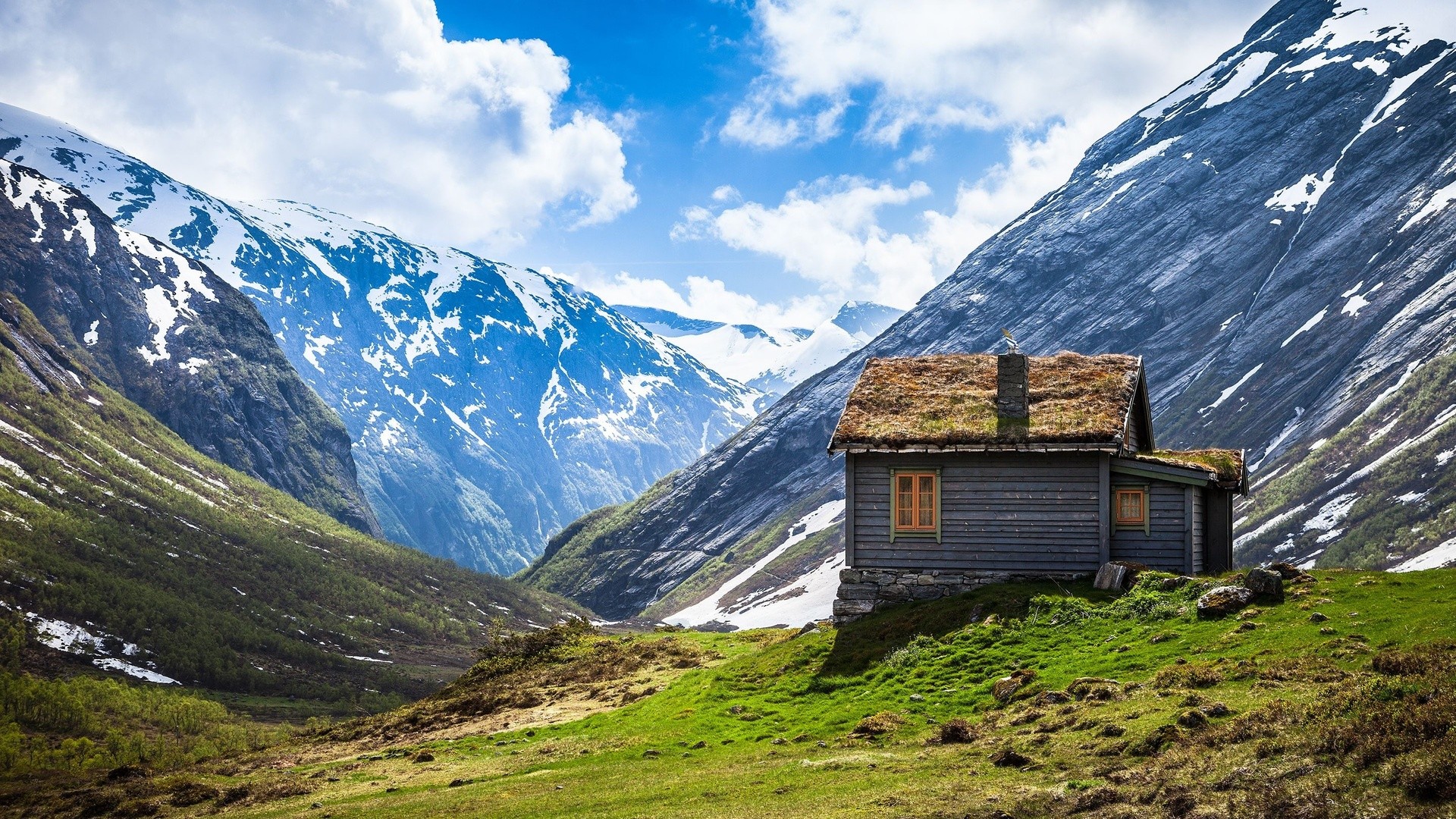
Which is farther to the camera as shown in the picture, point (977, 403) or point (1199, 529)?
point (977, 403)

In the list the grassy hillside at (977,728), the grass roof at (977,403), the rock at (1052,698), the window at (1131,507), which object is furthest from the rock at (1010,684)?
the grass roof at (977,403)

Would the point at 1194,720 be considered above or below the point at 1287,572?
below

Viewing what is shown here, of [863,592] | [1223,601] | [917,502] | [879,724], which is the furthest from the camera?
[863,592]

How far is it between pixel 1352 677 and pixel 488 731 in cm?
2503

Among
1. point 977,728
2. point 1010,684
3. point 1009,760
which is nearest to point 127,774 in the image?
point 977,728

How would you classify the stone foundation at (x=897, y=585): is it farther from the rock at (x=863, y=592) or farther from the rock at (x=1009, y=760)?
the rock at (x=1009, y=760)

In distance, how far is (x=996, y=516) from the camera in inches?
1470

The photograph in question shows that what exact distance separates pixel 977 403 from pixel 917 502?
15.0 feet

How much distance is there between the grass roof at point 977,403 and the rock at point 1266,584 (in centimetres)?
849

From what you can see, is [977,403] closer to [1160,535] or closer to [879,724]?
[1160,535]

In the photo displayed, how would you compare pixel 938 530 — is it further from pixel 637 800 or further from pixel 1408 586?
pixel 637 800

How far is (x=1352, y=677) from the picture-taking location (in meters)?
19.2

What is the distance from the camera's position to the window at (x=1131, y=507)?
36438 millimetres

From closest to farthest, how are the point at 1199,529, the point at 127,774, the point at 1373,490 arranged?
the point at 127,774, the point at 1199,529, the point at 1373,490
